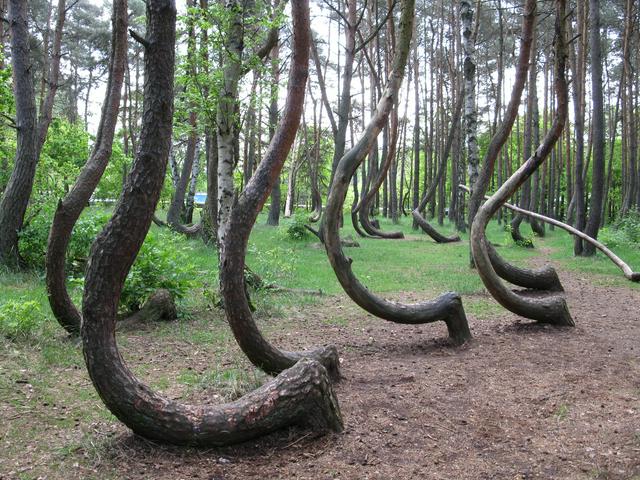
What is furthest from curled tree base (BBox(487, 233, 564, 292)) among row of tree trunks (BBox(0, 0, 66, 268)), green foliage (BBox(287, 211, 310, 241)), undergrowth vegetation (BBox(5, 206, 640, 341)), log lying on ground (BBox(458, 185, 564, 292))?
green foliage (BBox(287, 211, 310, 241))

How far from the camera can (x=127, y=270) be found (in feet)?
10.7

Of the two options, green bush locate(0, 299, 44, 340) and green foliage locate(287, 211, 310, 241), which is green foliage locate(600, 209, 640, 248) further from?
green bush locate(0, 299, 44, 340)

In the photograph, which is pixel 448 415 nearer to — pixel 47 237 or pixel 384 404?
pixel 384 404

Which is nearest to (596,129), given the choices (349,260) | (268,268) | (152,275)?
(268,268)

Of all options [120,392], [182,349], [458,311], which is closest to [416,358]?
[458,311]

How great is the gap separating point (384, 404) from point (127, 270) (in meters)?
2.22

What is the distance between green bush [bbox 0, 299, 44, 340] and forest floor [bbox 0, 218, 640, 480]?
0.26 metres

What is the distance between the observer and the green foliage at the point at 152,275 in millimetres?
6602

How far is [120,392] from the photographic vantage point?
3.26 metres

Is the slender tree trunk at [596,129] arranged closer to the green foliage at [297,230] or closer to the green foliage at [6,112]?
the green foliage at [297,230]

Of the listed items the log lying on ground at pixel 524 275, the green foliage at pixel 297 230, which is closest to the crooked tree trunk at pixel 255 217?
the log lying on ground at pixel 524 275

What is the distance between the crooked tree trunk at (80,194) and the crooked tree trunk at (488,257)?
437 cm

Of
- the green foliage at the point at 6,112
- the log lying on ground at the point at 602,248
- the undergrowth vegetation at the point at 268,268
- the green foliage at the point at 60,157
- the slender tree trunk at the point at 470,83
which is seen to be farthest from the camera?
the slender tree trunk at the point at 470,83

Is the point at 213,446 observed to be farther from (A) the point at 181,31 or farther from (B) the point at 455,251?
(B) the point at 455,251
